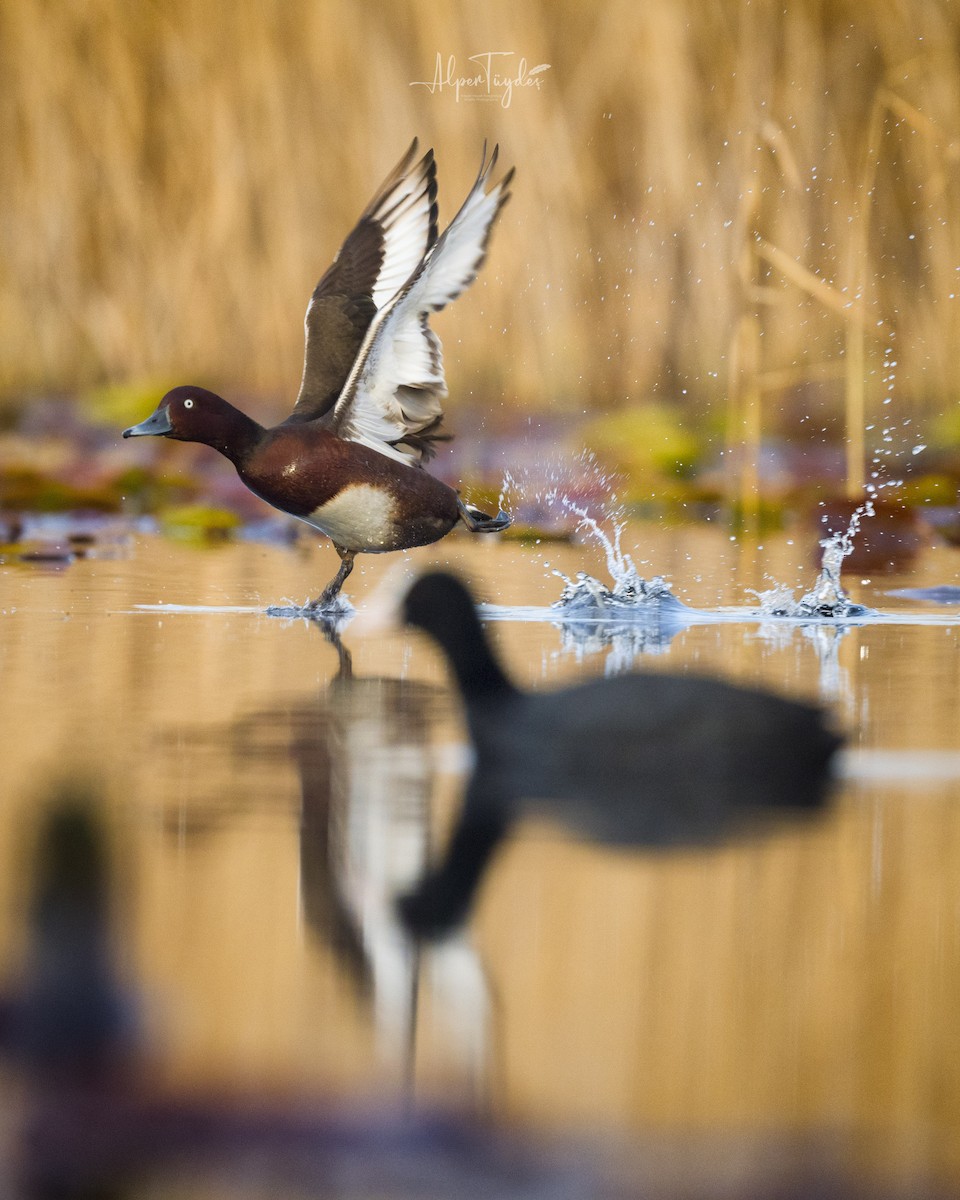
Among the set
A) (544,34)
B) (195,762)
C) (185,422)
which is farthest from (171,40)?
(195,762)

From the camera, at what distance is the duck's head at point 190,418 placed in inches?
289

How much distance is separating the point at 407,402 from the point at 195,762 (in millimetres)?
3617

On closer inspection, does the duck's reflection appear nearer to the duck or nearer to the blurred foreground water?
the blurred foreground water

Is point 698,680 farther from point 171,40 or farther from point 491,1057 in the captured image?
point 171,40

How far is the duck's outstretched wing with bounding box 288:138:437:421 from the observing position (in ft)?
24.4

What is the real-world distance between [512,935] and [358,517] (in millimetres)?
4710

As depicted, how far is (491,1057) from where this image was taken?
214cm

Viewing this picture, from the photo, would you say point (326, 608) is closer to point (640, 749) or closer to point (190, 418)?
point (190, 418)

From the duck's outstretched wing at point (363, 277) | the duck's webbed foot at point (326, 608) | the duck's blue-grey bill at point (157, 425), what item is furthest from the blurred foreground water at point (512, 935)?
the duck's outstretched wing at point (363, 277)

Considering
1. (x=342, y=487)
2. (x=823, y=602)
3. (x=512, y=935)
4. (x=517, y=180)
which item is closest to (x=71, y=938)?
(x=512, y=935)

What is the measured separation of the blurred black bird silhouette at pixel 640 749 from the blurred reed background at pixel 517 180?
7887 mm

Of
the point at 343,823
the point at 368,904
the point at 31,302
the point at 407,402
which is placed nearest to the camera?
the point at 368,904

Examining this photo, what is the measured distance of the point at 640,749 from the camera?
146 inches

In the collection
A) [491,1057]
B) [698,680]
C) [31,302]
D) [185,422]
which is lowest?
[491,1057]
